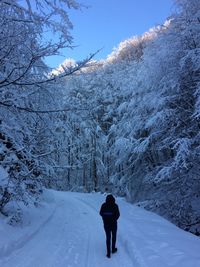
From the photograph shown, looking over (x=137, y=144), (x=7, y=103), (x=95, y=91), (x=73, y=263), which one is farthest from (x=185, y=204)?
(x=95, y=91)

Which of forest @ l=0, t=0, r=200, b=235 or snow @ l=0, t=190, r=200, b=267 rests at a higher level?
forest @ l=0, t=0, r=200, b=235

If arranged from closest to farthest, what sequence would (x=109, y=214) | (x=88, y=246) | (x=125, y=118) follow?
(x=109, y=214), (x=88, y=246), (x=125, y=118)

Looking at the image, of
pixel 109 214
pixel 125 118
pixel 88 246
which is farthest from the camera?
pixel 125 118

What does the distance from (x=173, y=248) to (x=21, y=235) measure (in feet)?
14.7

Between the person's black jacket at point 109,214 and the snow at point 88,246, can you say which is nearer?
the snow at point 88,246

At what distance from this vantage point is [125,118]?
1254 inches

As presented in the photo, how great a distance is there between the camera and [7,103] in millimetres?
9055

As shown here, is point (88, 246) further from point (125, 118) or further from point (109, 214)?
point (125, 118)

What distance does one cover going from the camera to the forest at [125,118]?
30.2 ft

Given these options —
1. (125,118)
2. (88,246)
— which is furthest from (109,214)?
(125,118)

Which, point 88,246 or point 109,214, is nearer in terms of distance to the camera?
point 109,214

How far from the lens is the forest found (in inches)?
363

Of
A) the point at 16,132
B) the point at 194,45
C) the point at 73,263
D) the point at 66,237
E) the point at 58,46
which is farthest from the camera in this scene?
the point at 194,45

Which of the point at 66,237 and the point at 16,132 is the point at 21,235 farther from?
the point at 16,132
